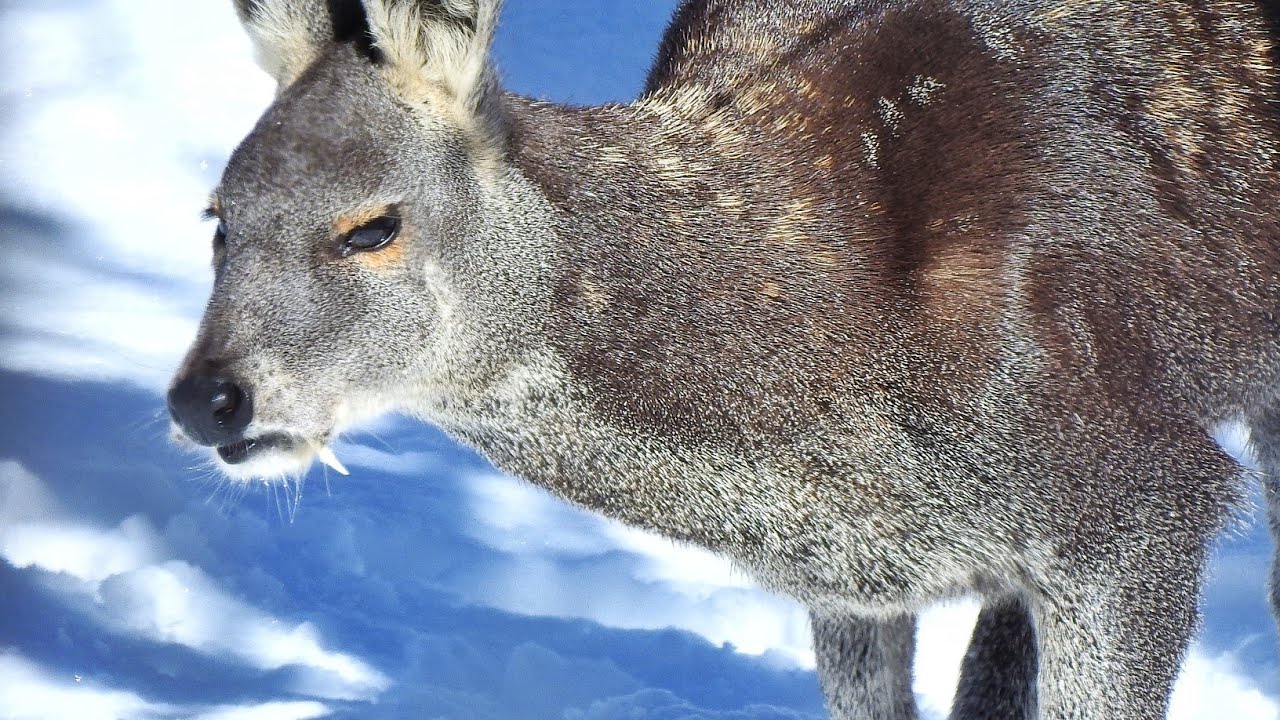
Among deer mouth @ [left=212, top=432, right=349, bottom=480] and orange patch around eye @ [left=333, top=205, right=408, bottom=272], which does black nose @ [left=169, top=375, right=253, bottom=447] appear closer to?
deer mouth @ [left=212, top=432, right=349, bottom=480]

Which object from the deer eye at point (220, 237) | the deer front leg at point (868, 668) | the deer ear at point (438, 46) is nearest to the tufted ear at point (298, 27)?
the deer ear at point (438, 46)

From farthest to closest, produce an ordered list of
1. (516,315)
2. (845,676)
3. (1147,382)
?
1. (845,676)
2. (1147,382)
3. (516,315)

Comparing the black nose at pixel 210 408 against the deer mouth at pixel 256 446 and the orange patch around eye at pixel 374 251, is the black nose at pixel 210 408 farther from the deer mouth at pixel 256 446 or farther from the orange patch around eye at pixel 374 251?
the orange patch around eye at pixel 374 251

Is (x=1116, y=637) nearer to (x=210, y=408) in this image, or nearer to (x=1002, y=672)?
(x=1002, y=672)

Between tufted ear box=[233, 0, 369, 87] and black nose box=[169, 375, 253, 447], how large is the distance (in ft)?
3.13

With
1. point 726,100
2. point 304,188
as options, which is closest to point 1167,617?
point 726,100

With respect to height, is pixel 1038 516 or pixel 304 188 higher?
pixel 304 188

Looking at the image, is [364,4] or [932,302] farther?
[932,302]

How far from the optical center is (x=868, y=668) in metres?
4.87

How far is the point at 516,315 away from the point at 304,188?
0.65 m

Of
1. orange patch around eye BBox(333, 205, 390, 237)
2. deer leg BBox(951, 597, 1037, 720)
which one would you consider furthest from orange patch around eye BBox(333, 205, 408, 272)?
deer leg BBox(951, 597, 1037, 720)

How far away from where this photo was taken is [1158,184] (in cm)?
409

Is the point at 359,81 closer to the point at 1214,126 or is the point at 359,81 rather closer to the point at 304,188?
the point at 304,188

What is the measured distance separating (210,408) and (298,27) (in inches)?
43.9
